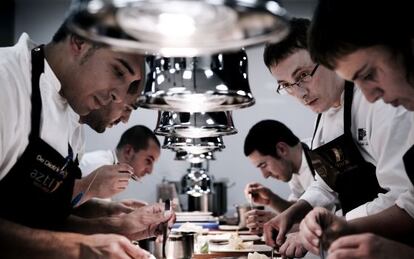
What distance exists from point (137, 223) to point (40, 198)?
0.66 metres

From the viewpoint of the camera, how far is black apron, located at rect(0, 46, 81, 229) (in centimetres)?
186

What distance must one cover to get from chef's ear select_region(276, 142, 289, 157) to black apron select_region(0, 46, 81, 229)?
2476mm

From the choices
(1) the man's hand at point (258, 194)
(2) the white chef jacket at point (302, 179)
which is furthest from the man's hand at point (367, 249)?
(2) the white chef jacket at point (302, 179)

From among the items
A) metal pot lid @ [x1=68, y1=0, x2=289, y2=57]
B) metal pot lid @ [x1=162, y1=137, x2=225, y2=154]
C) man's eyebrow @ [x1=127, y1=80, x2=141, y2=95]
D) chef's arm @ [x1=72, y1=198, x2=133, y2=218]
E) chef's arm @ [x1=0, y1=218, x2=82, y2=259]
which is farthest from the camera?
chef's arm @ [x1=72, y1=198, x2=133, y2=218]

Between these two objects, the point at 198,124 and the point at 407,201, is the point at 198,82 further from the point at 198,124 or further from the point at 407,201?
the point at 407,201

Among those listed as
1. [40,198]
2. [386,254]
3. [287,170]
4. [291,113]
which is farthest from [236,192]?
[386,254]

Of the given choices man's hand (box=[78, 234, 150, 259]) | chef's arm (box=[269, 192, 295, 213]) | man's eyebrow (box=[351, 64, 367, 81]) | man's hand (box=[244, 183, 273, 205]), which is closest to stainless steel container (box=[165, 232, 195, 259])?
man's hand (box=[78, 234, 150, 259])

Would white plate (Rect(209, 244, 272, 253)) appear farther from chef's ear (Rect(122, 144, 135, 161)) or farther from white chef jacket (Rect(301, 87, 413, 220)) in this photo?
chef's ear (Rect(122, 144, 135, 161))

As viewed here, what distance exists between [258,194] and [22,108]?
8.78 ft

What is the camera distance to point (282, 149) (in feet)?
14.2

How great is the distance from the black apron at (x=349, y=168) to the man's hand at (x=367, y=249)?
930 mm

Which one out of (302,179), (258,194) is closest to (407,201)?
(258,194)

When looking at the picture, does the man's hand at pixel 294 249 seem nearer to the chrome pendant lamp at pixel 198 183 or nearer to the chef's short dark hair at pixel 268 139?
the chrome pendant lamp at pixel 198 183

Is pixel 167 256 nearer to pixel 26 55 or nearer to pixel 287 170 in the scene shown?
pixel 26 55
